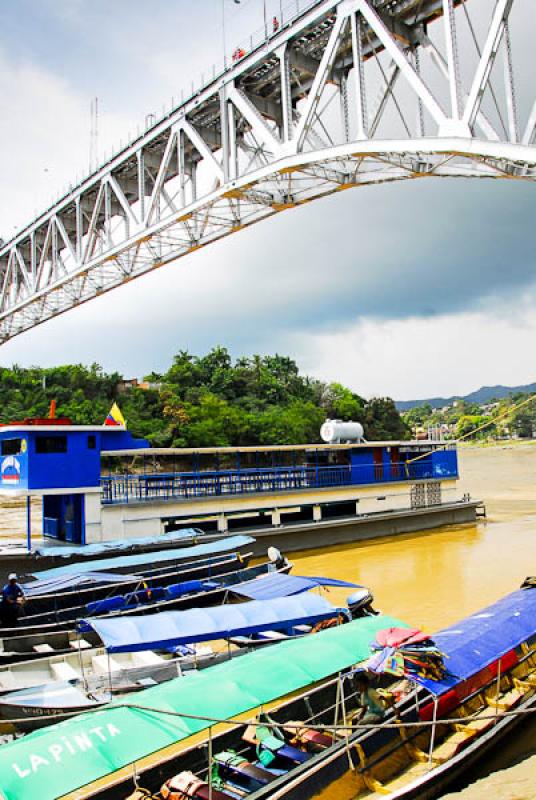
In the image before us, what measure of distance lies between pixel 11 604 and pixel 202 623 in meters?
3.87

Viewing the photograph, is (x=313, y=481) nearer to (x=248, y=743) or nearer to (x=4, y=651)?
(x=4, y=651)

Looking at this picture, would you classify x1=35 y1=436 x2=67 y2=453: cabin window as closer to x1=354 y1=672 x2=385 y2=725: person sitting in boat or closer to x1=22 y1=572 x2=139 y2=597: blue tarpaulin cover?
x1=22 y1=572 x2=139 y2=597: blue tarpaulin cover

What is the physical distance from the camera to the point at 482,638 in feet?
27.2

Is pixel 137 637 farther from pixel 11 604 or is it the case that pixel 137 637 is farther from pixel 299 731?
pixel 11 604

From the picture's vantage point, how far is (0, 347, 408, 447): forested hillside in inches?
1918

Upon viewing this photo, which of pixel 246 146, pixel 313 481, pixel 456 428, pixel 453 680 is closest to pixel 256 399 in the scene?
pixel 313 481

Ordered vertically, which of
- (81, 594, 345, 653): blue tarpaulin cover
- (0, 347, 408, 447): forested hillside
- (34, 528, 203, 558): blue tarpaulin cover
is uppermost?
(0, 347, 408, 447): forested hillside

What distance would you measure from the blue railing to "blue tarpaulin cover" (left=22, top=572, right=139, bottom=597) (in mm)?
4537

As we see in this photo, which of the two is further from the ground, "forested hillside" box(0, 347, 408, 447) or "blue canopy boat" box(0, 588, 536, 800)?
"forested hillside" box(0, 347, 408, 447)

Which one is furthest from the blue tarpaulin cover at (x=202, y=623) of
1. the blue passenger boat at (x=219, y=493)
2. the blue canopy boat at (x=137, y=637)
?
the blue passenger boat at (x=219, y=493)

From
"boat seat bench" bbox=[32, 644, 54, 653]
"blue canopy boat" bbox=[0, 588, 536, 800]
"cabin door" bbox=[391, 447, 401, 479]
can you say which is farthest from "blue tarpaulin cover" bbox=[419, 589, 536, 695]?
"cabin door" bbox=[391, 447, 401, 479]

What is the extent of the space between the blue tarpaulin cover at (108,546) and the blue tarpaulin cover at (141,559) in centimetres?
31

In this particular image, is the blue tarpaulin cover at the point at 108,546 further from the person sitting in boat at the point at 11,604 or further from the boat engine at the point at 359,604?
the boat engine at the point at 359,604

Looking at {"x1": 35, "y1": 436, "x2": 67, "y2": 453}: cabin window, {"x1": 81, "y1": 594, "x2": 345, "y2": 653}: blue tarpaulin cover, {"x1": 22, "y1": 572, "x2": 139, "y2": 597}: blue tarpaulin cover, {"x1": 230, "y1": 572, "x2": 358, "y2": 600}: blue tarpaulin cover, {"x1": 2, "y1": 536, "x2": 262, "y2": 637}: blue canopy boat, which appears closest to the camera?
{"x1": 81, "y1": 594, "x2": 345, "y2": 653}: blue tarpaulin cover
